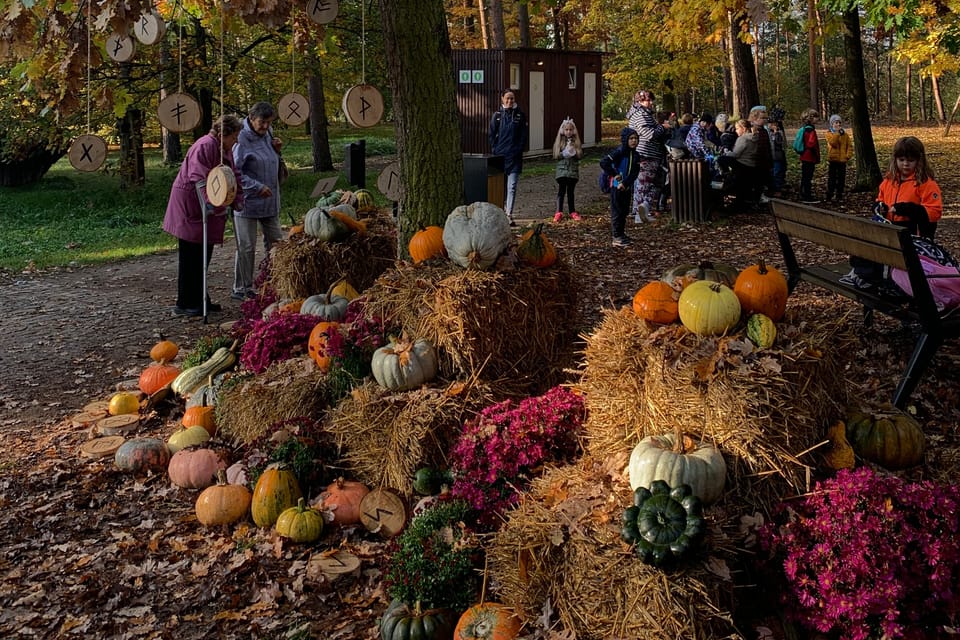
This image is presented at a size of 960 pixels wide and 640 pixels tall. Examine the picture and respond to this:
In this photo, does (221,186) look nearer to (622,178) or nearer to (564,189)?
(622,178)

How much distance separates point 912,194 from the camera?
20.6 feet

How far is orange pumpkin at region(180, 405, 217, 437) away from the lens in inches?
231

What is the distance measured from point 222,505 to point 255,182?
4.48 m

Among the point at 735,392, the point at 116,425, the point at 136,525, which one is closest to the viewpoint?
the point at 735,392

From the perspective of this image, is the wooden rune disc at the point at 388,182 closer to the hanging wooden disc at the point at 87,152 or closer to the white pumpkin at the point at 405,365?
the hanging wooden disc at the point at 87,152

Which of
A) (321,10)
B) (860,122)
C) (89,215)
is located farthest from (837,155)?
(89,215)

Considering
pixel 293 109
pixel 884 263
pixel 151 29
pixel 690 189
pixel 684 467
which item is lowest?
pixel 684 467

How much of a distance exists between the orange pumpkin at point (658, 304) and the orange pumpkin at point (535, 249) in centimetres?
138

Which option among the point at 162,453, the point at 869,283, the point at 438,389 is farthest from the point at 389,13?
the point at 869,283

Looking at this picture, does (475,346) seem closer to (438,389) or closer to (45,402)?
(438,389)

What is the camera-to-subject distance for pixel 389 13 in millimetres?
6031

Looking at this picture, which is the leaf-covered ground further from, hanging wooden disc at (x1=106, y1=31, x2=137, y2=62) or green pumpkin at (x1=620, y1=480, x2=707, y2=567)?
hanging wooden disc at (x1=106, y1=31, x2=137, y2=62)

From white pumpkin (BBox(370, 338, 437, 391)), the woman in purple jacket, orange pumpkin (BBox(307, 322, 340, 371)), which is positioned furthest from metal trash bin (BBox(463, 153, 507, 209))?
white pumpkin (BBox(370, 338, 437, 391))

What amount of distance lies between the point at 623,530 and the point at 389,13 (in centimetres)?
417
